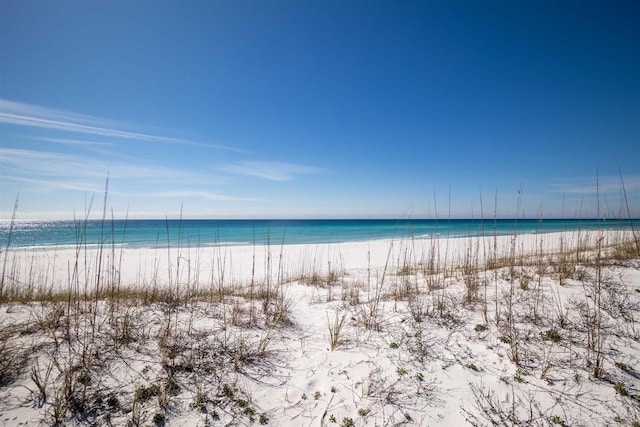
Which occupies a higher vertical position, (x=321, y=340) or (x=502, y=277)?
(x=502, y=277)

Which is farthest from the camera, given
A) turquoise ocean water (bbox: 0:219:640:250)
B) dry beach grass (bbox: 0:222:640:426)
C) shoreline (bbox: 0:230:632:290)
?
turquoise ocean water (bbox: 0:219:640:250)

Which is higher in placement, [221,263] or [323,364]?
[323,364]

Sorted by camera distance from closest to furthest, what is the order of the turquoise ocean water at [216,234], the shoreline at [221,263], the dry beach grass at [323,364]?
the dry beach grass at [323,364]
the shoreline at [221,263]
the turquoise ocean water at [216,234]

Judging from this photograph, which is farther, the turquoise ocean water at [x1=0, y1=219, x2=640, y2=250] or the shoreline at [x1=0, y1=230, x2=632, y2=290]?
the turquoise ocean water at [x1=0, y1=219, x2=640, y2=250]

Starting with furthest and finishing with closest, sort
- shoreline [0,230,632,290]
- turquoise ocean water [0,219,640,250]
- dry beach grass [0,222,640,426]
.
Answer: turquoise ocean water [0,219,640,250]
shoreline [0,230,632,290]
dry beach grass [0,222,640,426]

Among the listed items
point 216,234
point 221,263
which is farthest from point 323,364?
point 216,234

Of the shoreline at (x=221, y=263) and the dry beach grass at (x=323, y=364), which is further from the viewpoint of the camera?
the shoreline at (x=221, y=263)

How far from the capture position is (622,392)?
2066mm

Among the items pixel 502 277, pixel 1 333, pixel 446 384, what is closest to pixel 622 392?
pixel 446 384

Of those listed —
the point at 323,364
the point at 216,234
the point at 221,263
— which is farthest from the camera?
the point at 216,234

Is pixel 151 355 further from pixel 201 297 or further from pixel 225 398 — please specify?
pixel 201 297

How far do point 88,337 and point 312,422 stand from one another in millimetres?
2563

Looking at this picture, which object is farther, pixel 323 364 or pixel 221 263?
pixel 221 263

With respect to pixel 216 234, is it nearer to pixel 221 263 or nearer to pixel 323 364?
pixel 221 263
